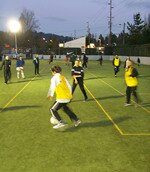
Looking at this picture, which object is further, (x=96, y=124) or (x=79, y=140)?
(x=96, y=124)

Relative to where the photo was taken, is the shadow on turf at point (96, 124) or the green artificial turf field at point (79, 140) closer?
the green artificial turf field at point (79, 140)

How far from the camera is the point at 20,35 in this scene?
129m

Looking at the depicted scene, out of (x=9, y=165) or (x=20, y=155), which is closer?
(x=9, y=165)

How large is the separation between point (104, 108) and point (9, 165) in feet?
25.2

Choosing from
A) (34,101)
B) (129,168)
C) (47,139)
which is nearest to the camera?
(129,168)

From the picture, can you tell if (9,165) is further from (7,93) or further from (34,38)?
(34,38)

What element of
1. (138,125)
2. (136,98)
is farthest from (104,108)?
(138,125)

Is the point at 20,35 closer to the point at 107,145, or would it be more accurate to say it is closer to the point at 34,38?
the point at 34,38

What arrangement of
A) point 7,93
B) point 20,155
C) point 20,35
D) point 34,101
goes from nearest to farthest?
point 20,155
point 34,101
point 7,93
point 20,35

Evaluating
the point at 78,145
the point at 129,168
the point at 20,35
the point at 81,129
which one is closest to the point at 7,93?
the point at 81,129

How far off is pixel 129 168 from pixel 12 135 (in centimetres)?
394

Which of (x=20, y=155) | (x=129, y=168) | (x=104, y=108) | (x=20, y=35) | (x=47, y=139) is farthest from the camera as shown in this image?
(x=20, y=35)

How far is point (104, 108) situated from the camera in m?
15.1

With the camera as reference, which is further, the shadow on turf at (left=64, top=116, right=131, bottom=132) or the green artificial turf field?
the shadow on turf at (left=64, top=116, right=131, bottom=132)
